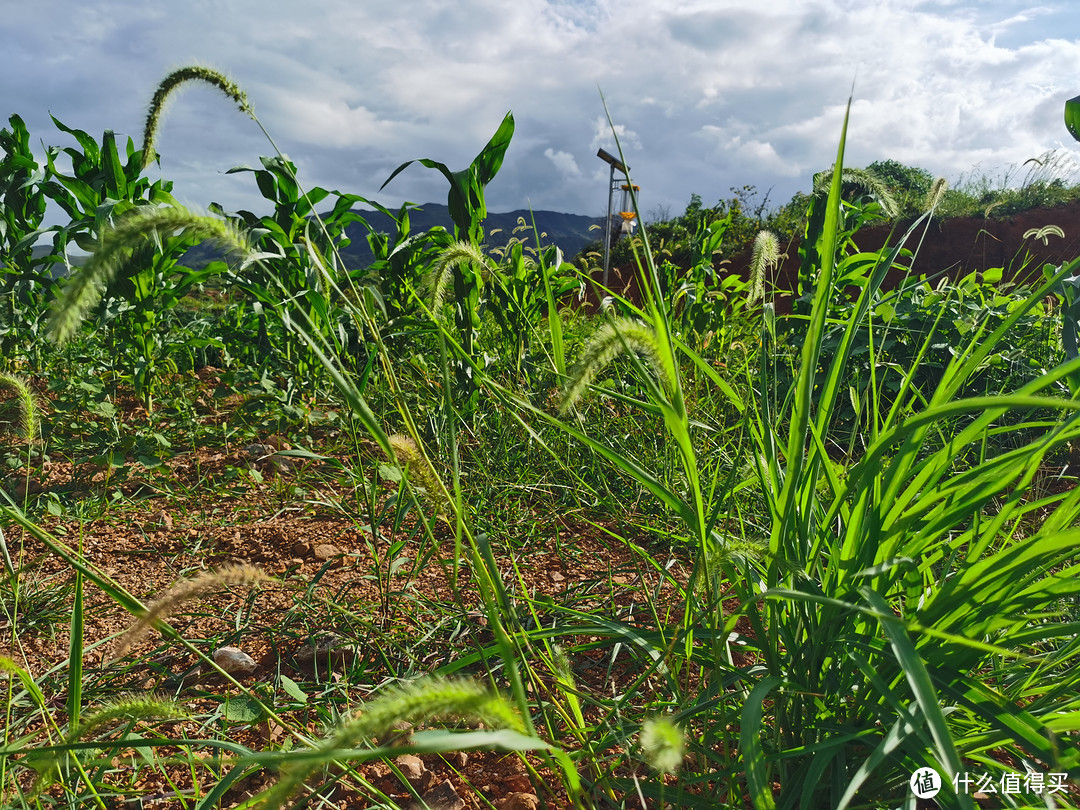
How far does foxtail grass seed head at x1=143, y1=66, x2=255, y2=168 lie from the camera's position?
127 centimetres

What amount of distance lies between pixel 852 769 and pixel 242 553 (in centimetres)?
157

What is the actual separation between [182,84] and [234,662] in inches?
47.9

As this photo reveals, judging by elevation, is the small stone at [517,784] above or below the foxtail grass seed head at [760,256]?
below

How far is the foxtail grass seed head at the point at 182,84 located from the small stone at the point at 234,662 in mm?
1039

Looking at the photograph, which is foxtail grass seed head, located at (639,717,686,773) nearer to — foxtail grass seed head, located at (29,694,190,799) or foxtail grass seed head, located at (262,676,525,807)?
foxtail grass seed head, located at (262,676,525,807)

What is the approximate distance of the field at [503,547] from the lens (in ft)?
2.48

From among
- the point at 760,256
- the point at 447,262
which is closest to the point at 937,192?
the point at 760,256

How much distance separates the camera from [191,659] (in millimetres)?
1423

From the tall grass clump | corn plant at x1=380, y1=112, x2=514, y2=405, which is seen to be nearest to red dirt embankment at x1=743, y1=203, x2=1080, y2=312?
corn plant at x1=380, y1=112, x2=514, y2=405

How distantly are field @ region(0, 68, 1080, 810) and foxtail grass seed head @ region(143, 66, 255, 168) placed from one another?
Result: 0.5 inches

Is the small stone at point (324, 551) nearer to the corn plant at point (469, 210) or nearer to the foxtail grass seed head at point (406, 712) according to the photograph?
the corn plant at point (469, 210)

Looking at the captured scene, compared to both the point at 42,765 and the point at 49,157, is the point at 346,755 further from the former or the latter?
the point at 49,157

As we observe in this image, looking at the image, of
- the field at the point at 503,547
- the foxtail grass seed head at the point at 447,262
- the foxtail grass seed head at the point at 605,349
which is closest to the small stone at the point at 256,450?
the field at the point at 503,547

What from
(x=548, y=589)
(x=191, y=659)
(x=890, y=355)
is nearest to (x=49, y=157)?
(x=191, y=659)
